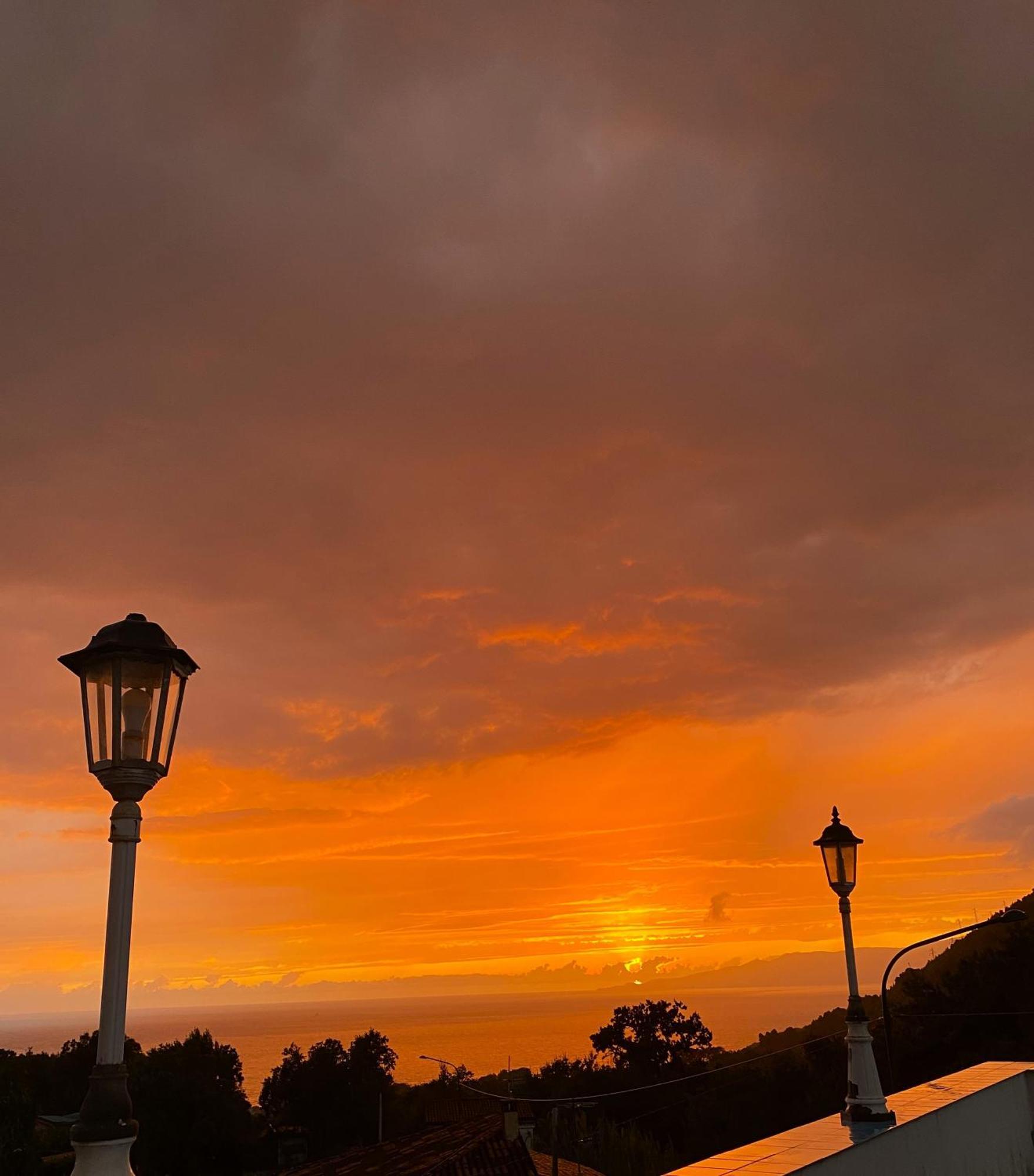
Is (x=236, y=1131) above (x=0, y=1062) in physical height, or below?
below

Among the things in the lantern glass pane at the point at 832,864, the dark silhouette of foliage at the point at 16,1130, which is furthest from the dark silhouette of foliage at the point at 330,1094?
the lantern glass pane at the point at 832,864

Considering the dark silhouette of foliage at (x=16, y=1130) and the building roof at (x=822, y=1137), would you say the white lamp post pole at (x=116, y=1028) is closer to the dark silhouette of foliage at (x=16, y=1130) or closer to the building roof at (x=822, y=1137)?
the building roof at (x=822, y=1137)

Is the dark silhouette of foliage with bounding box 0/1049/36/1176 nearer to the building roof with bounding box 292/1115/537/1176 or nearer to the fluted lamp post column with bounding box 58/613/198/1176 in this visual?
the building roof with bounding box 292/1115/537/1176

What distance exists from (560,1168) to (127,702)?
26586 millimetres

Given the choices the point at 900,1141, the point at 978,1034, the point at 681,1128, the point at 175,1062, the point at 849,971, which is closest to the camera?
the point at 900,1141

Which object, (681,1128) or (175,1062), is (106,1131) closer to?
(681,1128)

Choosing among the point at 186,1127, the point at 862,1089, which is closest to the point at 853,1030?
the point at 862,1089

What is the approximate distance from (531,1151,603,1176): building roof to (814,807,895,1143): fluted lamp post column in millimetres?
17009

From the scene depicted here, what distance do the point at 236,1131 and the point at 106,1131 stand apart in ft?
198

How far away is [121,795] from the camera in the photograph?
→ 495 centimetres

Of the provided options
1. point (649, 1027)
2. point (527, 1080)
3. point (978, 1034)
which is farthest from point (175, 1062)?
point (978, 1034)

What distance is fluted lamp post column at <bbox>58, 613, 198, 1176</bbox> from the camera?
4.72 metres

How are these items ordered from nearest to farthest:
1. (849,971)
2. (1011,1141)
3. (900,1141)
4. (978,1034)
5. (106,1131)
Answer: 1. (106,1131)
2. (900,1141)
3. (1011,1141)
4. (849,971)
5. (978,1034)

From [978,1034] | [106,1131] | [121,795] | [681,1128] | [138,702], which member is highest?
[138,702]
